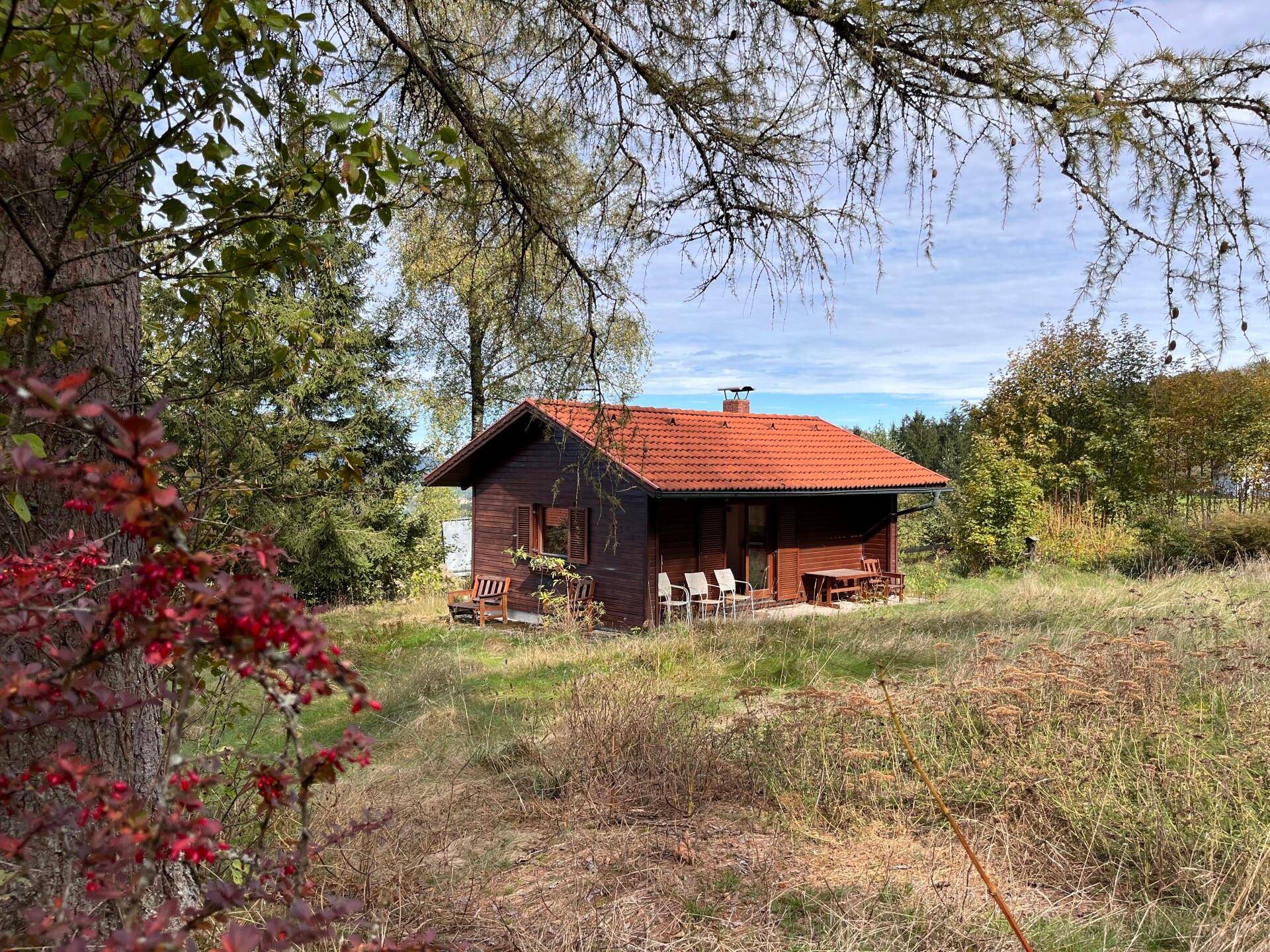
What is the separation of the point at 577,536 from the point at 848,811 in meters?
12.3

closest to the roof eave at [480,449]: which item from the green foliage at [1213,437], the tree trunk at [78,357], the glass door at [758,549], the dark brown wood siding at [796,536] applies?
the dark brown wood siding at [796,536]

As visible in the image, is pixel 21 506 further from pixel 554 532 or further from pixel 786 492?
pixel 554 532

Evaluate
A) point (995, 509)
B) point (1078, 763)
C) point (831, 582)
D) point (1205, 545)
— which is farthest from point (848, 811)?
point (995, 509)

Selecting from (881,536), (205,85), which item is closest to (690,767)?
(205,85)

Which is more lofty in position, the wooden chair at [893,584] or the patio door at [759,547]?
the patio door at [759,547]

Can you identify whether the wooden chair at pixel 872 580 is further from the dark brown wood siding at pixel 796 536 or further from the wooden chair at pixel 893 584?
the dark brown wood siding at pixel 796 536

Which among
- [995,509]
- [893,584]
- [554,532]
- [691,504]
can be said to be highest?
[691,504]

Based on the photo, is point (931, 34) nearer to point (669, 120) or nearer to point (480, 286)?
point (669, 120)

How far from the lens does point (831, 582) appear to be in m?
17.0

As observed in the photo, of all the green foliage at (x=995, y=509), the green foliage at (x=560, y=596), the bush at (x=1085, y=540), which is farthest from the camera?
the green foliage at (x=995, y=509)

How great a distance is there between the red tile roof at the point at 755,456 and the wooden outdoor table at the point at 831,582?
182 cm

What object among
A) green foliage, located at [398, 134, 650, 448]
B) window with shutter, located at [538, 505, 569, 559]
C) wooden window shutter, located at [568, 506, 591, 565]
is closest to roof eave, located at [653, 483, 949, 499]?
wooden window shutter, located at [568, 506, 591, 565]

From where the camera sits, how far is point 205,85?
221 cm

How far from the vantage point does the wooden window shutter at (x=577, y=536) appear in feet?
51.5
